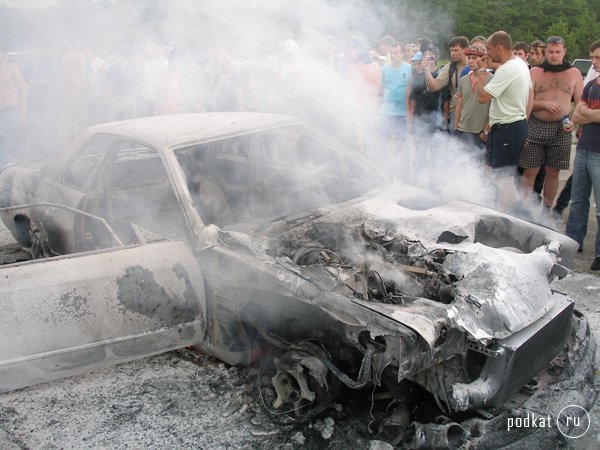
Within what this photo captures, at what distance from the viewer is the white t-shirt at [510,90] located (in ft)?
16.3

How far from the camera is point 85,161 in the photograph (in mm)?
4273

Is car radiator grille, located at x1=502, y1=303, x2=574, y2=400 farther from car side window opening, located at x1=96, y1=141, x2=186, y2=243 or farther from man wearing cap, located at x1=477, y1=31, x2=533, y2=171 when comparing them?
man wearing cap, located at x1=477, y1=31, x2=533, y2=171

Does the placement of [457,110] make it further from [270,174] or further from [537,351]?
[537,351]

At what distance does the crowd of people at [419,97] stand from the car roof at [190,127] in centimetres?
163

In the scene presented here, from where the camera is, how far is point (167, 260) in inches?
117

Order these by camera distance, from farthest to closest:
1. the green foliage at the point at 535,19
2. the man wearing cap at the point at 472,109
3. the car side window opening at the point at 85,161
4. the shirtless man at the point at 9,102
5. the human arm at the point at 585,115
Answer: the green foliage at the point at 535,19 → the shirtless man at the point at 9,102 → the man wearing cap at the point at 472,109 → the human arm at the point at 585,115 → the car side window opening at the point at 85,161

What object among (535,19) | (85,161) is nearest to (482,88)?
(85,161)

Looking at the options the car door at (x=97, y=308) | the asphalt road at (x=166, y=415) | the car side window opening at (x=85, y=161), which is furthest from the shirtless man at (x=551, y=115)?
the car side window opening at (x=85, y=161)

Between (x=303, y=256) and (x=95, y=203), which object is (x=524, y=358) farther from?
(x=95, y=203)

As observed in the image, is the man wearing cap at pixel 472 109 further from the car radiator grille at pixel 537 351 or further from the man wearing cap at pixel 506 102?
the car radiator grille at pixel 537 351

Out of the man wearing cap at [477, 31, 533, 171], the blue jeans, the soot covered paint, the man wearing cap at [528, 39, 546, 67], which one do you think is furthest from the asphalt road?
the man wearing cap at [528, 39, 546, 67]

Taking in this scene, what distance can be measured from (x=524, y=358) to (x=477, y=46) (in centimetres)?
409

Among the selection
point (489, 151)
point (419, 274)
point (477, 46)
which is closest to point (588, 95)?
point (489, 151)

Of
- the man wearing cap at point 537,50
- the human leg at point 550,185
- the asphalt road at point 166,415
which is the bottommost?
the asphalt road at point 166,415
